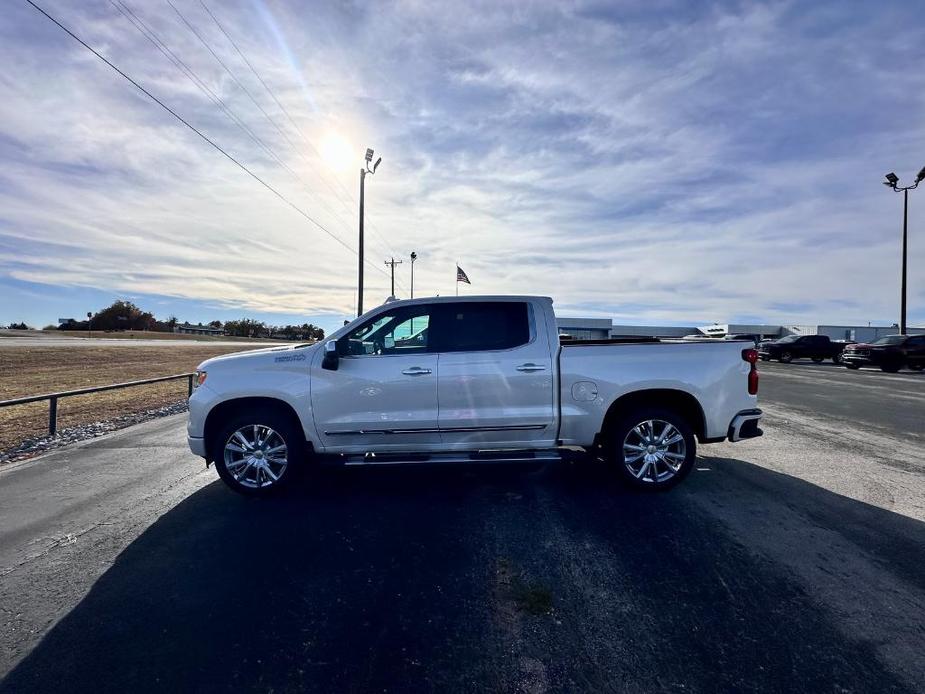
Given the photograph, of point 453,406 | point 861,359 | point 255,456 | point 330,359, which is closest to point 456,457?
point 453,406

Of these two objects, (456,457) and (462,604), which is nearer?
(462,604)

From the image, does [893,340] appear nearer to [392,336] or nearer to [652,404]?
[652,404]

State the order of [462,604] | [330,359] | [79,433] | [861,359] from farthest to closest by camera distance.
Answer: [861,359]
[79,433]
[330,359]
[462,604]

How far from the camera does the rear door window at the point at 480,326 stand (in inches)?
199

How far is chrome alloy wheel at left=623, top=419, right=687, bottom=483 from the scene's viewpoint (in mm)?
4930

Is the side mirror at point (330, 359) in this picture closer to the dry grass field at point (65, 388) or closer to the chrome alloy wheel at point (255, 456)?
the chrome alloy wheel at point (255, 456)

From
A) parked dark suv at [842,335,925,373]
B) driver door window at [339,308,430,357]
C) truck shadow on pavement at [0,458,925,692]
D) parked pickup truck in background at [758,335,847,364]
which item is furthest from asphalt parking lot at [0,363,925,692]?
parked pickup truck in background at [758,335,847,364]

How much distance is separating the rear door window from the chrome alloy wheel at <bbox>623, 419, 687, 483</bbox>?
1.51 m

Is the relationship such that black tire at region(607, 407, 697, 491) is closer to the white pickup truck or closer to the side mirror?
the white pickup truck

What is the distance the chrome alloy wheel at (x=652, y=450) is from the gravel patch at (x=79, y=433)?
8.00 metres

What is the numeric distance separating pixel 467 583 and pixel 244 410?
3.04 metres

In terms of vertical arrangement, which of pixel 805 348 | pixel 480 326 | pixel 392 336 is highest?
pixel 480 326

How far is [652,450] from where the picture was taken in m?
4.94

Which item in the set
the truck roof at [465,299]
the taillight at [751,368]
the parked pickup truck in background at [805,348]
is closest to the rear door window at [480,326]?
the truck roof at [465,299]
